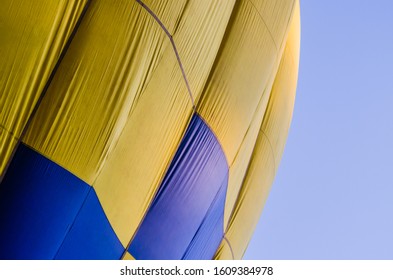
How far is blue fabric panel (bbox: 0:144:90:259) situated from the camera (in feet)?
10.3

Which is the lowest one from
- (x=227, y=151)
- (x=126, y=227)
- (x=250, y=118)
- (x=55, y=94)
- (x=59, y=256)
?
(x=59, y=256)

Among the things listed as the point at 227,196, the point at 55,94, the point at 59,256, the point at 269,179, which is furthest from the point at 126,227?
the point at 269,179

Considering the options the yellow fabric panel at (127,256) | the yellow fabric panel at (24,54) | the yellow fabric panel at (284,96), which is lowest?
the yellow fabric panel at (127,256)

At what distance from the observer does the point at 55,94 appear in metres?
3.19

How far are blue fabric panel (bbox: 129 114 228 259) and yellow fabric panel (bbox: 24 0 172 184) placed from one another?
59cm

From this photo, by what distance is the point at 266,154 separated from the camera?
5375mm

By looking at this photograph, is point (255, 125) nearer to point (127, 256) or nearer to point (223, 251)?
point (223, 251)

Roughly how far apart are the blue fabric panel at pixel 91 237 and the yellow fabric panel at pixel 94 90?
0.18 metres

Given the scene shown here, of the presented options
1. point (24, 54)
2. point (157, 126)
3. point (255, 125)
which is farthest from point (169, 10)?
point (255, 125)

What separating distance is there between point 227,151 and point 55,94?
1.47 metres

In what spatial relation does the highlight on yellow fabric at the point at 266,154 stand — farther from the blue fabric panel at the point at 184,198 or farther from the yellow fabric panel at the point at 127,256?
the yellow fabric panel at the point at 127,256

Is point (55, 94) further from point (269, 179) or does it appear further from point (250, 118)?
point (269, 179)

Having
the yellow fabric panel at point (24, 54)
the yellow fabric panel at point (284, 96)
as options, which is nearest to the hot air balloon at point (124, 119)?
the yellow fabric panel at point (24, 54)

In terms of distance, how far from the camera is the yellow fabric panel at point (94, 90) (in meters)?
3.20
